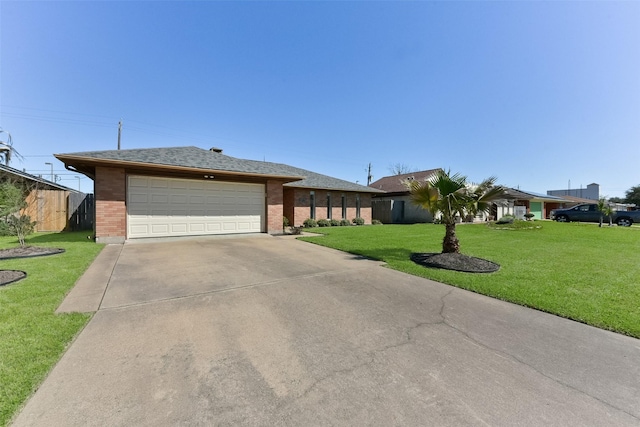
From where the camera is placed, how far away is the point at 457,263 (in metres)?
6.50

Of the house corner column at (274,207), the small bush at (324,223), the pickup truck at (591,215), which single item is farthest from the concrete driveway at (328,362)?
the pickup truck at (591,215)

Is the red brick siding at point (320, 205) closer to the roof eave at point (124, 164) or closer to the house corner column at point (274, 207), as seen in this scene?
the house corner column at point (274, 207)

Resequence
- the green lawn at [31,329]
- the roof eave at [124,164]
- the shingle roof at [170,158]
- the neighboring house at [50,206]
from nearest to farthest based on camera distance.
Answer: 1. the green lawn at [31,329]
2. the roof eave at [124,164]
3. the shingle roof at [170,158]
4. the neighboring house at [50,206]

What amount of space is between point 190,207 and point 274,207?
12.8ft

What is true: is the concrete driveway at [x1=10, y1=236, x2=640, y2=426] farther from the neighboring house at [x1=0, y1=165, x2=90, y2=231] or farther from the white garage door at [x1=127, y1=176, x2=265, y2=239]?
the neighboring house at [x1=0, y1=165, x2=90, y2=231]

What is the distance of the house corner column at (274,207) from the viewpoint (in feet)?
42.8

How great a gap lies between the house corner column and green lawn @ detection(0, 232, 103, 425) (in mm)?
8024

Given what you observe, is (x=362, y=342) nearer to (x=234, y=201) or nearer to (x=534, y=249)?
(x=534, y=249)

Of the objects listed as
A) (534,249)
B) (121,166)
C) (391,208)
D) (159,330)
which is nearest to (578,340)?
(159,330)

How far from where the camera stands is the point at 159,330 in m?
3.13

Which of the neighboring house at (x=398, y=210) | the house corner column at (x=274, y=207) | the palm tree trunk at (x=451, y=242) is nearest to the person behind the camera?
the palm tree trunk at (x=451, y=242)

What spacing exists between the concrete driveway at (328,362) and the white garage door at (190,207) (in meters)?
6.34

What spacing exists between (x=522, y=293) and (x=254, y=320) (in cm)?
463

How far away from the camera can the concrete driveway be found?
1.88 m
